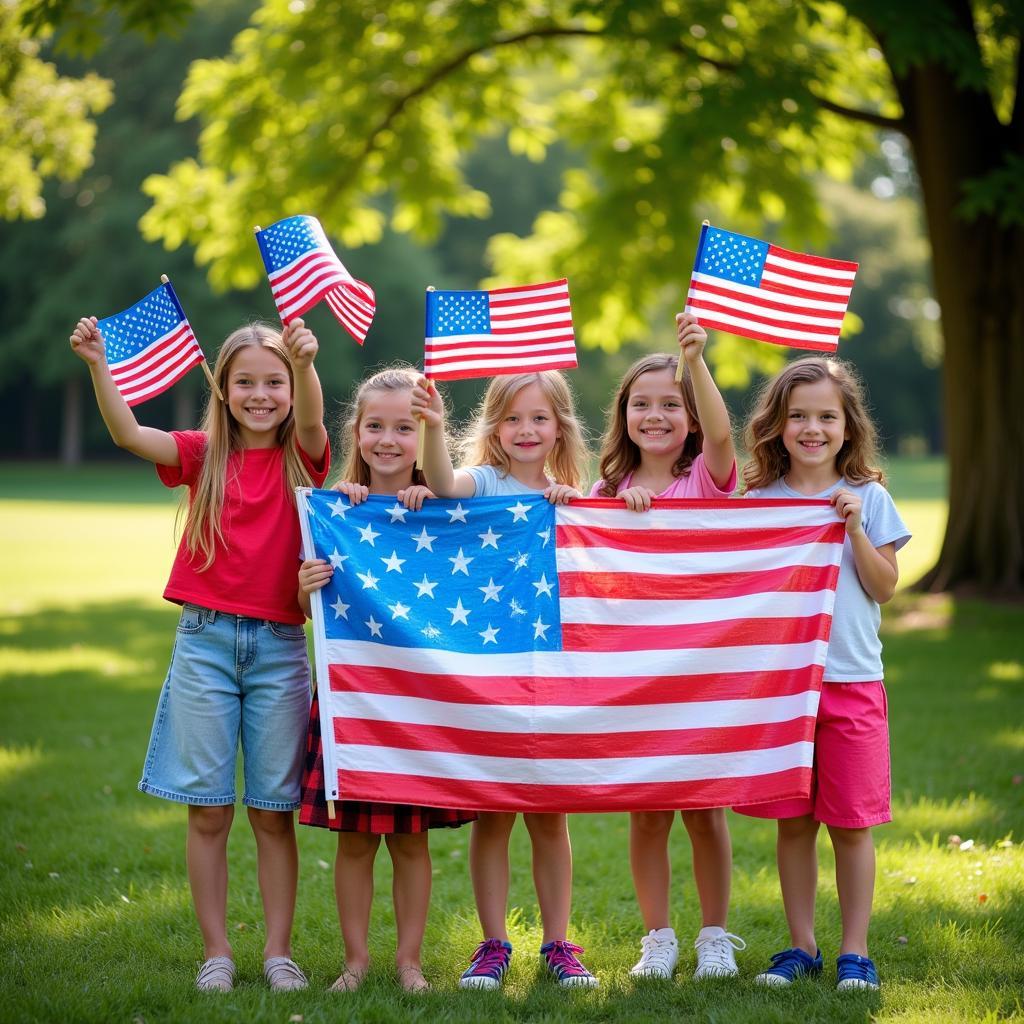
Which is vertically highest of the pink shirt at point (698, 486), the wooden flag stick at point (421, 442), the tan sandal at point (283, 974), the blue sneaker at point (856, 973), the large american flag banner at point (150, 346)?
the large american flag banner at point (150, 346)

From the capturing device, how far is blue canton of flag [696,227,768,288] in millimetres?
4766

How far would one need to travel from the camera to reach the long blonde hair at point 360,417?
4.75m

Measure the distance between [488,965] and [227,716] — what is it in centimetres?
132

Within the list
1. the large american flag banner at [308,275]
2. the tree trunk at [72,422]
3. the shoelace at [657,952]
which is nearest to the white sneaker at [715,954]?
the shoelace at [657,952]

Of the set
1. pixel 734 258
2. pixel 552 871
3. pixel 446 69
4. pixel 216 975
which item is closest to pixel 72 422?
pixel 446 69

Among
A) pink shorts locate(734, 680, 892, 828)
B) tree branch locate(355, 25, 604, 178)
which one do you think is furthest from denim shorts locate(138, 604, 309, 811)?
tree branch locate(355, 25, 604, 178)

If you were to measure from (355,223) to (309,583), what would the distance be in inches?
423

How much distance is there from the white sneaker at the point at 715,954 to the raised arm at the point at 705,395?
179cm

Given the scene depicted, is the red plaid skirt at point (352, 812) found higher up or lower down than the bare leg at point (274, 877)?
higher up

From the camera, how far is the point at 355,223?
1449cm

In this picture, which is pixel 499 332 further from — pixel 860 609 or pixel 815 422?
pixel 860 609

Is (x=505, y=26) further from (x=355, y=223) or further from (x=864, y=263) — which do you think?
(x=864, y=263)

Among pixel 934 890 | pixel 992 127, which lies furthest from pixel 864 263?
pixel 934 890

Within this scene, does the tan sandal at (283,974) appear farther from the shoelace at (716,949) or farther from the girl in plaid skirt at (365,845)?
the shoelace at (716,949)
